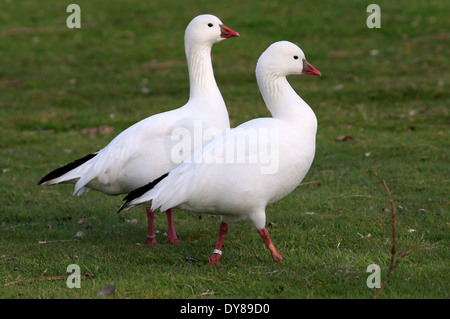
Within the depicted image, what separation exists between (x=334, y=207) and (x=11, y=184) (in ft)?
14.7

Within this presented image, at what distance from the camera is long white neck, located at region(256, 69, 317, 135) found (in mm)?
5504

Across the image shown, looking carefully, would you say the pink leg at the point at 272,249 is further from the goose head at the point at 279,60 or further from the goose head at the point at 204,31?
the goose head at the point at 204,31

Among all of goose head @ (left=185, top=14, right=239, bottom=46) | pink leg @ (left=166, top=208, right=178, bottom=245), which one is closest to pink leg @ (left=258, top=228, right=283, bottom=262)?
pink leg @ (left=166, top=208, right=178, bottom=245)

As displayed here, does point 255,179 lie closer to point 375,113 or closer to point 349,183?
point 349,183

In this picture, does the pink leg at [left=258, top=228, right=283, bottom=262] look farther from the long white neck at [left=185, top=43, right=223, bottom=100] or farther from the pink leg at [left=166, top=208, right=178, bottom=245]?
the long white neck at [left=185, top=43, right=223, bottom=100]

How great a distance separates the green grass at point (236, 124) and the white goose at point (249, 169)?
55 cm

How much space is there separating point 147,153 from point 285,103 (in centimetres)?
159

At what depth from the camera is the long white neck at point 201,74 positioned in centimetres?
675

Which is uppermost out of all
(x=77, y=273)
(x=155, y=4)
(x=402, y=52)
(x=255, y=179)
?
(x=155, y=4)

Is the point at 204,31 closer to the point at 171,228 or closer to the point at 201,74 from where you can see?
the point at 201,74

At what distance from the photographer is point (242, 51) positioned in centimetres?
1677

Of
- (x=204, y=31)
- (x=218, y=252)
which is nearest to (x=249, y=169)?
(x=218, y=252)

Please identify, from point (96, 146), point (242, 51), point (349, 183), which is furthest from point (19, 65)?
point (349, 183)
